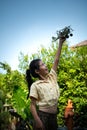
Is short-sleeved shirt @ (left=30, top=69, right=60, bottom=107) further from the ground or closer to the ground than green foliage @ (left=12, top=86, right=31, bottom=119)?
closer to the ground

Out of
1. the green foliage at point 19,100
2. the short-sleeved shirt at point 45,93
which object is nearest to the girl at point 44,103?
the short-sleeved shirt at point 45,93

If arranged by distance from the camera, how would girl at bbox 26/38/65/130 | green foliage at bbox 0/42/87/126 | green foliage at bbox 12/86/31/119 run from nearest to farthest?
girl at bbox 26/38/65/130 → green foliage at bbox 12/86/31/119 → green foliage at bbox 0/42/87/126

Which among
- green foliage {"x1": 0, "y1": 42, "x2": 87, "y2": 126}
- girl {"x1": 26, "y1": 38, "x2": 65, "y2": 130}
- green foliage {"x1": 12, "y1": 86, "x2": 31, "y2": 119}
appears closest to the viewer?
girl {"x1": 26, "y1": 38, "x2": 65, "y2": 130}

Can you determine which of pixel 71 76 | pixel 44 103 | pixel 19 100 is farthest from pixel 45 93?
pixel 71 76

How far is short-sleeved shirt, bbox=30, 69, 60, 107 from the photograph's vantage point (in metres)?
3.01

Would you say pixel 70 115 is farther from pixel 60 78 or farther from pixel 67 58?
pixel 67 58

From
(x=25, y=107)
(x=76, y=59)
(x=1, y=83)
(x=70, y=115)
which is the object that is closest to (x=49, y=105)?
(x=70, y=115)

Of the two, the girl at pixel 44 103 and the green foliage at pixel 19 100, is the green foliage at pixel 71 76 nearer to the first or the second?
the green foliage at pixel 19 100

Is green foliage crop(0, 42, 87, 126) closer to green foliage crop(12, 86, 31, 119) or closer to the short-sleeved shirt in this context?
green foliage crop(12, 86, 31, 119)

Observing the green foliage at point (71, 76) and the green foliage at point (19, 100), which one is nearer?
the green foliage at point (19, 100)

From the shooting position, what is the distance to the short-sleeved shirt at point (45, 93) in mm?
3014

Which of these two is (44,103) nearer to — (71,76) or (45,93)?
(45,93)

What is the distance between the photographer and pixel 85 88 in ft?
33.3

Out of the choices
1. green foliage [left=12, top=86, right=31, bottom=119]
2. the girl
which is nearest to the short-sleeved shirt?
the girl
